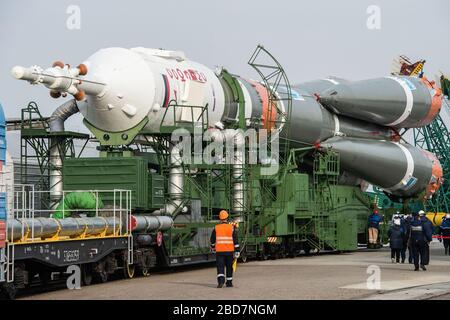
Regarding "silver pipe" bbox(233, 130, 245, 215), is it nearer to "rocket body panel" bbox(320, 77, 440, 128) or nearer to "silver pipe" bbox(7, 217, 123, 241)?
"silver pipe" bbox(7, 217, 123, 241)

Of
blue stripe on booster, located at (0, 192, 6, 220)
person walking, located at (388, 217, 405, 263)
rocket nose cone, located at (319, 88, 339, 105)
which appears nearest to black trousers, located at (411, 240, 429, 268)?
person walking, located at (388, 217, 405, 263)

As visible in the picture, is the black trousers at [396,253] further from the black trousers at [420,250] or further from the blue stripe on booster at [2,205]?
the blue stripe on booster at [2,205]

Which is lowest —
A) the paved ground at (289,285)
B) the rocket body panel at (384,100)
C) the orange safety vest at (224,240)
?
the paved ground at (289,285)

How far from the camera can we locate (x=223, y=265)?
16.7 metres

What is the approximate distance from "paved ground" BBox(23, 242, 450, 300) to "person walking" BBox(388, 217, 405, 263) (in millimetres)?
1546

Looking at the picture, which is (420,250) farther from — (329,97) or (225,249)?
(329,97)

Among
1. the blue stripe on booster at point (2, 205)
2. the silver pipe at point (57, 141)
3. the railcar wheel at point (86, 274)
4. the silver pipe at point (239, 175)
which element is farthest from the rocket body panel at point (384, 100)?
the blue stripe on booster at point (2, 205)

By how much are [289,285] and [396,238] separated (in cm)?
855

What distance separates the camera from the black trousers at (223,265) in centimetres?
1667

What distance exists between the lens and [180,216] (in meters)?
22.5

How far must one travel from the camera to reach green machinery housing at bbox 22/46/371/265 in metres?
21.6

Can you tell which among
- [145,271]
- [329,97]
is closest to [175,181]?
[145,271]

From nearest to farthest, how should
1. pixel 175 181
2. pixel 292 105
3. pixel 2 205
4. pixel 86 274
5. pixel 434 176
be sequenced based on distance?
pixel 2 205 < pixel 86 274 < pixel 175 181 < pixel 292 105 < pixel 434 176

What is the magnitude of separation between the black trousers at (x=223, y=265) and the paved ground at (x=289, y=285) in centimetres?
27
